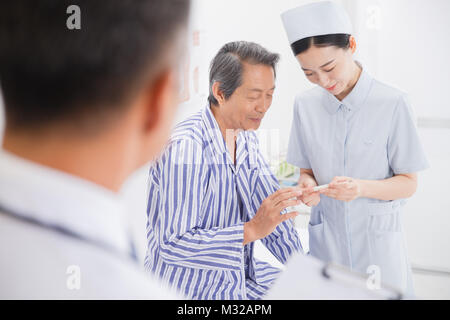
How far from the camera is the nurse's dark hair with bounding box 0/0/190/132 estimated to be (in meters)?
0.49

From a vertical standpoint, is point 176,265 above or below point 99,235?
below

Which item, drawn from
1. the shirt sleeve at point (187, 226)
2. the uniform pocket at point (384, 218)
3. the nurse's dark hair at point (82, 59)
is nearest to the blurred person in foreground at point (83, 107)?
the nurse's dark hair at point (82, 59)

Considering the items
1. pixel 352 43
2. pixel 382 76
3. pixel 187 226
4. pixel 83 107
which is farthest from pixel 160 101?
pixel 382 76

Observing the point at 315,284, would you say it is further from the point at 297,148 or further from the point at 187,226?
the point at 297,148

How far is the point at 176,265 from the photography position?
1062 millimetres

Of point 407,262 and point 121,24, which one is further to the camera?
point 407,262

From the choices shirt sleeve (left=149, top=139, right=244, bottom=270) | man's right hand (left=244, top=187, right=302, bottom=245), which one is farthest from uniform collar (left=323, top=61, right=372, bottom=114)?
shirt sleeve (left=149, top=139, right=244, bottom=270)

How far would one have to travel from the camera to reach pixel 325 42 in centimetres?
100

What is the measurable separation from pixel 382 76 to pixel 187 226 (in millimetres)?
587

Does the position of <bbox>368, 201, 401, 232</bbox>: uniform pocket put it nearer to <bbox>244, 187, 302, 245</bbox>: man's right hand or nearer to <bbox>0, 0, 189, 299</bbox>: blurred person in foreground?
<bbox>244, 187, 302, 245</bbox>: man's right hand
